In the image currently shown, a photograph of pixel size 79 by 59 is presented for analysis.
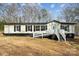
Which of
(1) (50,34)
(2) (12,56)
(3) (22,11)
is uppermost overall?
(3) (22,11)

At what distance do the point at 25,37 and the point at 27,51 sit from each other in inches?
7.1

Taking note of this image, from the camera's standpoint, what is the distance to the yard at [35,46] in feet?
12.4

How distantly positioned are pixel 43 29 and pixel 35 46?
0.23 metres

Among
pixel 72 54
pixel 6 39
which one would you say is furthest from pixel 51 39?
pixel 6 39

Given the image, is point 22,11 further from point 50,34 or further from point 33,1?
point 50,34

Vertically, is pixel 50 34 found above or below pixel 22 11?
below

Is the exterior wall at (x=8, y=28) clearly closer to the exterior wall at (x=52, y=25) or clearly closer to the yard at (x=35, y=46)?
the yard at (x=35, y=46)

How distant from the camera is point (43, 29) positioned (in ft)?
12.6

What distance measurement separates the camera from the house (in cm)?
382

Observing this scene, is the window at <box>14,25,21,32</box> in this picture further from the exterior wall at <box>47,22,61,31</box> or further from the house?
the exterior wall at <box>47,22,61,31</box>

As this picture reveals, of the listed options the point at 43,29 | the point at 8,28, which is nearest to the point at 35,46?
the point at 43,29

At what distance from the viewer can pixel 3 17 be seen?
12.6 ft

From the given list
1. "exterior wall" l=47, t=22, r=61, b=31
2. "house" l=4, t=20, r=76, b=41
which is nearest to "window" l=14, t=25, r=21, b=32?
"house" l=4, t=20, r=76, b=41

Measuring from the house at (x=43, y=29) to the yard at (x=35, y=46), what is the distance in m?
0.07
